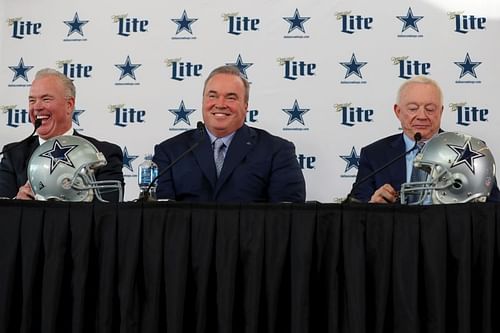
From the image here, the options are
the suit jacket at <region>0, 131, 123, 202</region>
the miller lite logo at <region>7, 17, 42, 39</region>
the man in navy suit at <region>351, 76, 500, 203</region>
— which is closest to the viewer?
the suit jacket at <region>0, 131, 123, 202</region>

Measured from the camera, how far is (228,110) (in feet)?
11.4

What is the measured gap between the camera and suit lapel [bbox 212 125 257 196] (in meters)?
3.29

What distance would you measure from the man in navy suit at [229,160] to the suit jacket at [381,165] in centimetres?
29

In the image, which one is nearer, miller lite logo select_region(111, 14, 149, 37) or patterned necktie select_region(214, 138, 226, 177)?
patterned necktie select_region(214, 138, 226, 177)

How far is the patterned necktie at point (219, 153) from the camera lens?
3371mm

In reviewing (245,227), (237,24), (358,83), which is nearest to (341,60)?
(358,83)

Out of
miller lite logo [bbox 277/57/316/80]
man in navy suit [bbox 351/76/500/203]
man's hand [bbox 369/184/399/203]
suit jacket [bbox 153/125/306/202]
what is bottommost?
man's hand [bbox 369/184/399/203]

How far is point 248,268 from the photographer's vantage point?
212 centimetres

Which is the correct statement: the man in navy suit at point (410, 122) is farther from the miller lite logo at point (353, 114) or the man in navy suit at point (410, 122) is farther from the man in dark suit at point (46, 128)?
the man in dark suit at point (46, 128)

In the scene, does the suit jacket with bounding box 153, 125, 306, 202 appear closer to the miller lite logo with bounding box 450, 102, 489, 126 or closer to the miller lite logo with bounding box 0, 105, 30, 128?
the miller lite logo with bounding box 450, 102, 489, 126

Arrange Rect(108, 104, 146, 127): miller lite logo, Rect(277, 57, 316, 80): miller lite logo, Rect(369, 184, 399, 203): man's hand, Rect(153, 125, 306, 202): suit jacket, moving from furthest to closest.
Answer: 1. Rect(108, 104, 146, 127): miller lite logo
2. Rect(277, 57, 316, 80): miller lite logo
3. Rect(153, 125, 306, 202): suit jacket
4. Rect(369, 184, 399, 203): man's hand

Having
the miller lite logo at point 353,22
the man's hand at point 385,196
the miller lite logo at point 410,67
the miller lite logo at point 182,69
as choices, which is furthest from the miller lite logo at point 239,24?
the man's hand at point 385,196

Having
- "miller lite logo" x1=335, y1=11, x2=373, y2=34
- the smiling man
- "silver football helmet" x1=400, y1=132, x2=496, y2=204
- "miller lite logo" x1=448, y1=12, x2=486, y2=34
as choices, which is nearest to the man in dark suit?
the smiling man

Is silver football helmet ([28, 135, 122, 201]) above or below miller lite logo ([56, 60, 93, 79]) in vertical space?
below
